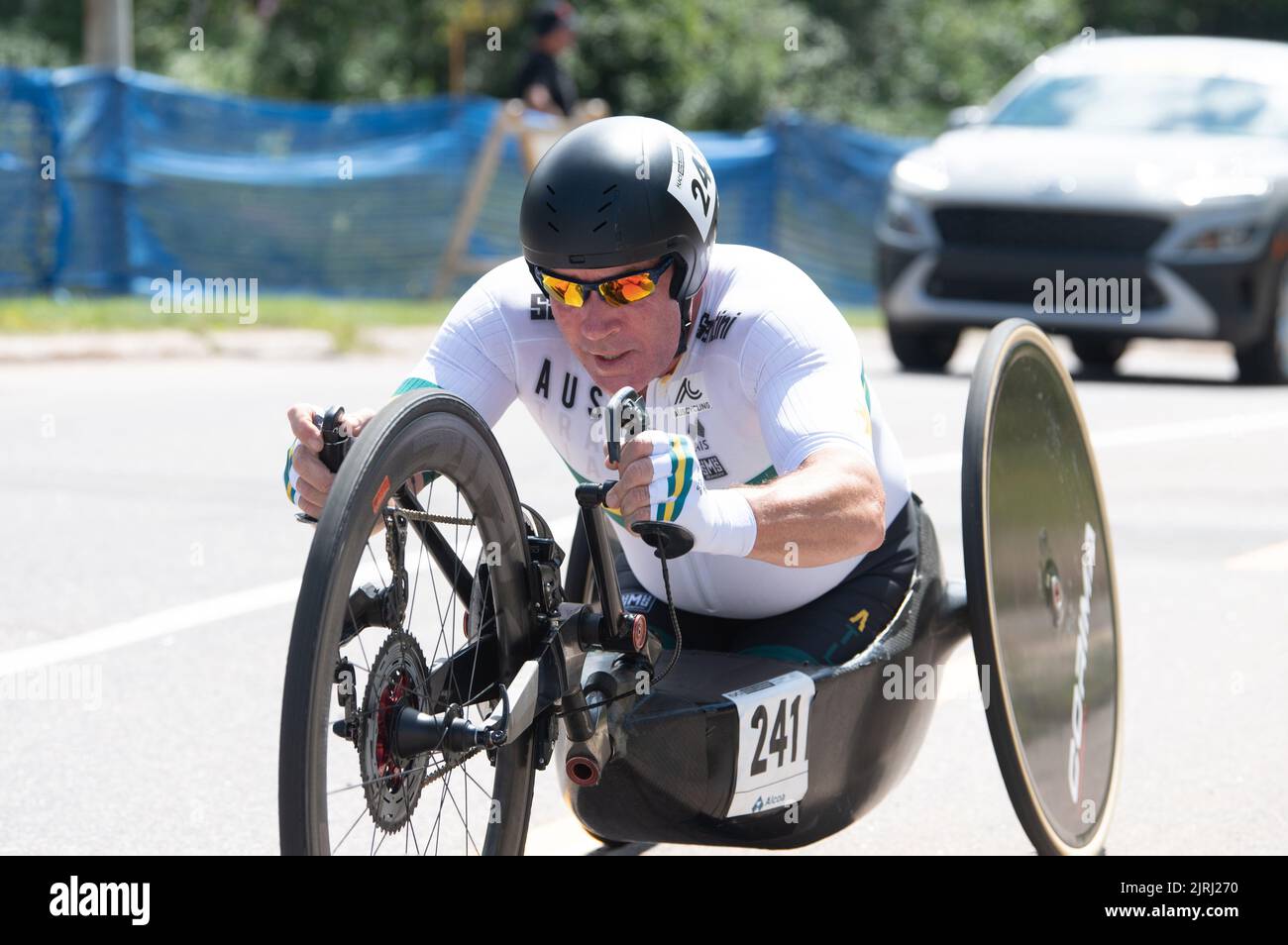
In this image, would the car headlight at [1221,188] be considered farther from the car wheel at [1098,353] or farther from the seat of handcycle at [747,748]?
the seat of handcycle at [747,748]

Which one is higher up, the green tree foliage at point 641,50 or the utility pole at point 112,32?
the utility pole at point 112,32

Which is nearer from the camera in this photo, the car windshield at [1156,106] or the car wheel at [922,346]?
the car windshield at [1156,106]

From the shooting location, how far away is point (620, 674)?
3.47 meters

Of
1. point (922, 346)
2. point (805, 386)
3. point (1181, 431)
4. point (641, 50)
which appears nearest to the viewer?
point (805, 386)

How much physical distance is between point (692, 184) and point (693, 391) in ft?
1.27

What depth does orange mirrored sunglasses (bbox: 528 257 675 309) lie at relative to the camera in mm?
3498

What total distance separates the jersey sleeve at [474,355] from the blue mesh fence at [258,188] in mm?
12306

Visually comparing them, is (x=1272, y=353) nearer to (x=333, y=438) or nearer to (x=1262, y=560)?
(x=1262, y=560)

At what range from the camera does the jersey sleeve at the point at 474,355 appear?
3834 mm

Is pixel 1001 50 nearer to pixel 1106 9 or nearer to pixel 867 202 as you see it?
pixel 1106 9

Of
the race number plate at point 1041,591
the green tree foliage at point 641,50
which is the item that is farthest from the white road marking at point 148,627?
the green tree foliage at point 641,50

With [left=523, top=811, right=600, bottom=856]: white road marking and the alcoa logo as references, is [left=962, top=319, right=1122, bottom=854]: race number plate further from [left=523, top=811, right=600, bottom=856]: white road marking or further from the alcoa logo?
[left=523, top=811, right=600, bottom=856]: white road marking
